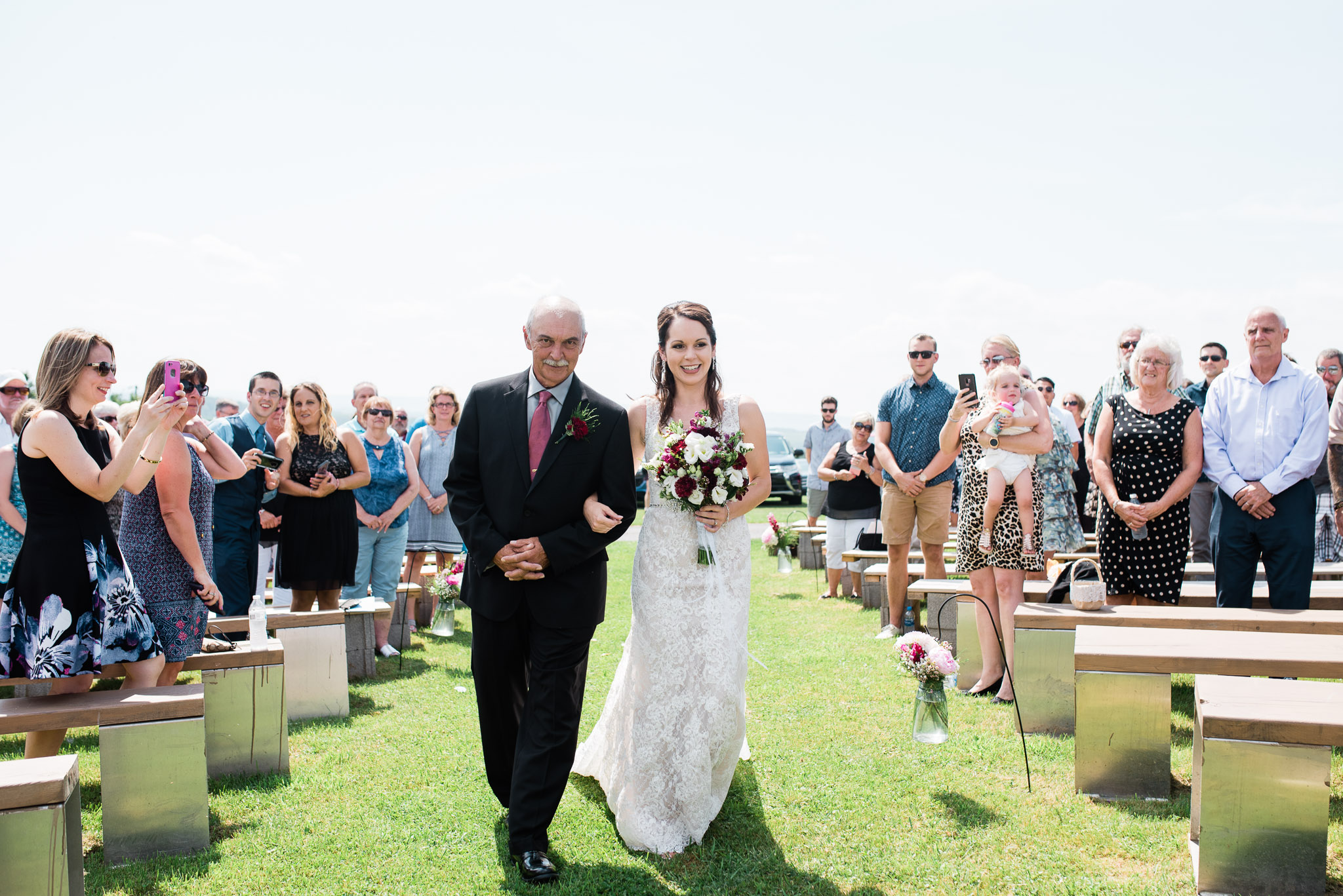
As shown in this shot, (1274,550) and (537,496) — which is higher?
(537,496)

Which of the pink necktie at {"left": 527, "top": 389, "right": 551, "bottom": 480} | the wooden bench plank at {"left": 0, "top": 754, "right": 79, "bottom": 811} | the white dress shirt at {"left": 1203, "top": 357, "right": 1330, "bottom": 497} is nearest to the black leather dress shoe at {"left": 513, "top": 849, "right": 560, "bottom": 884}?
the pink necktie at {"left": 527, "top": 389, "right": 551, "bottom": 480}

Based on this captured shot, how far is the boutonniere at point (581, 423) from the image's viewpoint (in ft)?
13.3

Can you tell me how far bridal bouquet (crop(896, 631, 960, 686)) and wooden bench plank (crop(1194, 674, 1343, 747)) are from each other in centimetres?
119

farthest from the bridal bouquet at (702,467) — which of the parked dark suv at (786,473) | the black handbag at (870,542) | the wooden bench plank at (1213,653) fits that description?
the parked dark suv at (786,473)

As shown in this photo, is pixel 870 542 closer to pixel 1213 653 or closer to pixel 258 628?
pixel 1213 653

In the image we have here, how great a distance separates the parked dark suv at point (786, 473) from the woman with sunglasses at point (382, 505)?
18.1m

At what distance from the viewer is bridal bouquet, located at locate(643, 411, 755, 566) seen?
14.0 ft

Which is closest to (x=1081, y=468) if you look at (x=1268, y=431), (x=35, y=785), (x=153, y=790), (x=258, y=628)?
(x=1268, y=431)

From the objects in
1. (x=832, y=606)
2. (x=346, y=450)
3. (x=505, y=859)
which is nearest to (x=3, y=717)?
(x=505, y=859)

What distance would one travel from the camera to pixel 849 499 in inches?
435

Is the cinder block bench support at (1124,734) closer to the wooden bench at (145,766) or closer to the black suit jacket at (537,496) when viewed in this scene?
the black suit jacket at (537,496)

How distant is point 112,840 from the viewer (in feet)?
13.5

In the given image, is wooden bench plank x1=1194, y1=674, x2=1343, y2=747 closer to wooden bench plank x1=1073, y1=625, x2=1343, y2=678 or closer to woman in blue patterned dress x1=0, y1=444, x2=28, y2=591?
wooden bench plank x1=1073, y1=625, x2=1343, y2=678

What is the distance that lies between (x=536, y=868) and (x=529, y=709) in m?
0.63
